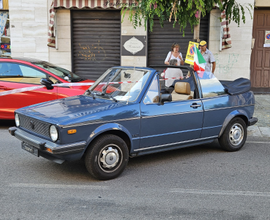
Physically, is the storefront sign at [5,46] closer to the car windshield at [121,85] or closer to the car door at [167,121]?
the car windshield at [121,85]

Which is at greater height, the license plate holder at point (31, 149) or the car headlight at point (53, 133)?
the car headlight at point (53, 133)

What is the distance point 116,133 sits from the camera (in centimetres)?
480

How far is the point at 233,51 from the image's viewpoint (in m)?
12.7

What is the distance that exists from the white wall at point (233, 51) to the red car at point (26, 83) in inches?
261

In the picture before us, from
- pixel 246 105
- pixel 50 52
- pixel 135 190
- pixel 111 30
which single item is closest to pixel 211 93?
pixel 246 105

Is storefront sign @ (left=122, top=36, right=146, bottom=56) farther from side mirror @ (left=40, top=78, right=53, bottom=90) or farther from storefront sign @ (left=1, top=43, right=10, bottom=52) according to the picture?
side mirror @ (left=40, top=78, right=53, bottom=90)

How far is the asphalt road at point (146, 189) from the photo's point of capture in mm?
3727

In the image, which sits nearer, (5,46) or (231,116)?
(231,116)

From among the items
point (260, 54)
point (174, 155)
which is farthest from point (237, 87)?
point (260, 54)

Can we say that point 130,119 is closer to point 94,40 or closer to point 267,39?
point 94,40

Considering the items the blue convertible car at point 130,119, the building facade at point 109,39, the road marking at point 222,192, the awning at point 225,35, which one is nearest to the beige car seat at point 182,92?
the blue convertible car at point 130,119

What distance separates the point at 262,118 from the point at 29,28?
30.5 ft

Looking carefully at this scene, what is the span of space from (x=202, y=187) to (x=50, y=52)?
10.3m

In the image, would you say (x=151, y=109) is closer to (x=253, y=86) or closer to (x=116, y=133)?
(x=116, y=133)
